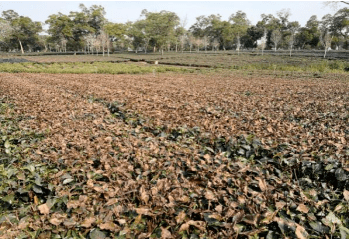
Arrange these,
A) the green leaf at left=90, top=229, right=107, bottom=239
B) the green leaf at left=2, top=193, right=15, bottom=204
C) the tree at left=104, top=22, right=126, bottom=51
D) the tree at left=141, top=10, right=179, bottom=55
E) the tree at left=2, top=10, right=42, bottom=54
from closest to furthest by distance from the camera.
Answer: the green leaf at left=90, top=229, right=107, bottom=239
the green leaf at left=2, top=193, right=15, bottom=204
the tree at left=141, top=10, right=179, bottom=55
the tree at left=2, top=10, right=42, bottom=54
the tree at left=104, top=22, right=126, bottom=51

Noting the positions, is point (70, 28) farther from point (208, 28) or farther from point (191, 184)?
point (191, 184)

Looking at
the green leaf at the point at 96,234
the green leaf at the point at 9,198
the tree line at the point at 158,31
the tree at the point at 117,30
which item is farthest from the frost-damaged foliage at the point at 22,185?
the tree at the point at 117,30

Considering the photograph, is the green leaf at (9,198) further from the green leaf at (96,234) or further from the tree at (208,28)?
the tree at (208,28)

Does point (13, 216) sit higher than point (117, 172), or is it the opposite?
point (117, 172)

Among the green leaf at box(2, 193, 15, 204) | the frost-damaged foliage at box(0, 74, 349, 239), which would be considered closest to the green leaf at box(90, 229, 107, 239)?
the frost-damaged foliage at box(0, 74, 349, 239)

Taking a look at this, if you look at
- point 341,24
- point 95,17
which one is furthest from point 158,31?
point 341,24

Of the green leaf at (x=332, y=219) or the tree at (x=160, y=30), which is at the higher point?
the tree at (x=160, y=30)

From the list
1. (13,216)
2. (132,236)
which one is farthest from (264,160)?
(13,216)

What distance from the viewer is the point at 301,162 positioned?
340 centimetres

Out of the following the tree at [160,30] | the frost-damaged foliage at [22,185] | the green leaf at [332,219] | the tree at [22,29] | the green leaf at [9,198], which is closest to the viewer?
the green leaf at [332,219]

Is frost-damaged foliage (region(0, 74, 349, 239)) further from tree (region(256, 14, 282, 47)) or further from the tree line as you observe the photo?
tree (region(256, 14, 282, 47))

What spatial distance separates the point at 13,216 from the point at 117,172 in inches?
42.7

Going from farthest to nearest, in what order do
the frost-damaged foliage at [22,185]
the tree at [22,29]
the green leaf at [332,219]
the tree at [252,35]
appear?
the tree at [252,35] → the tree at [22,29] → the frost-damaged foliage at [22,185] → the green leaf at [332,219]

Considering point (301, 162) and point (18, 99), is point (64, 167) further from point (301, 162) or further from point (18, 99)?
point (18, 99)
